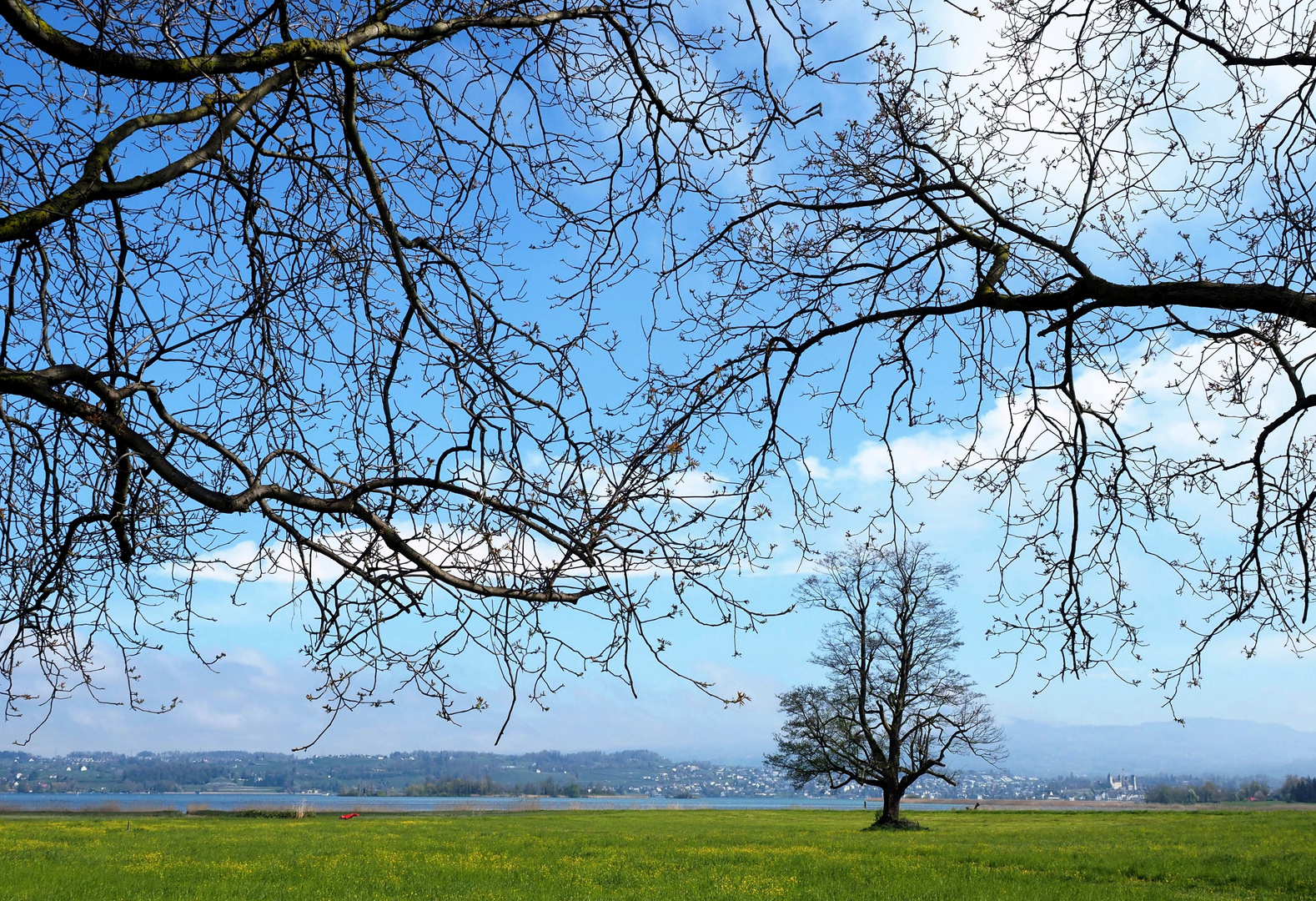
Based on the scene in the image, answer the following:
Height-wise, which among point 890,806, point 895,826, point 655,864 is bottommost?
point 895,826

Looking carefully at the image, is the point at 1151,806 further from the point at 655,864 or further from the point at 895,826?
the point at 655,864

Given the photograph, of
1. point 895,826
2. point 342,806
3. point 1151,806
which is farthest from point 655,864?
point 1151,806

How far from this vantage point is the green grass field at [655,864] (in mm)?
11641

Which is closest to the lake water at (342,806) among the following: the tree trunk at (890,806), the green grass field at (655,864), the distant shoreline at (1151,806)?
the distant shoreline at (1151,806)

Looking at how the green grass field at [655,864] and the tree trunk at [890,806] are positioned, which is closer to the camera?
the green grass field at [655,864]

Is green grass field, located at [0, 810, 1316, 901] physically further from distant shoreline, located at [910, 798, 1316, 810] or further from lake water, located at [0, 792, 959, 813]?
distant shoreline, located at [910, 798, 1316, 810]

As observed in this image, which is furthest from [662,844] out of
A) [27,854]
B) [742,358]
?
[742,358]

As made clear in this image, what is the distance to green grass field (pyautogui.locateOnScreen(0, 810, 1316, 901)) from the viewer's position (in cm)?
1164

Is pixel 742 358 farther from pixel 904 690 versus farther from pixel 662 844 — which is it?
pixel 904 690

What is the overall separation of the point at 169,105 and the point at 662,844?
721 inches

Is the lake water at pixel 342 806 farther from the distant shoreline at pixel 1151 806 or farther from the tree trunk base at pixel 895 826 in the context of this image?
the tree trunk base at pixel 895 826

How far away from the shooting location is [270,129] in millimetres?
4395

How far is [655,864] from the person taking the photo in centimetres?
1504

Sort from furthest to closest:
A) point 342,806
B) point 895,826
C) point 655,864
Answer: point 342,806 → point 895,826 → point 655,864
